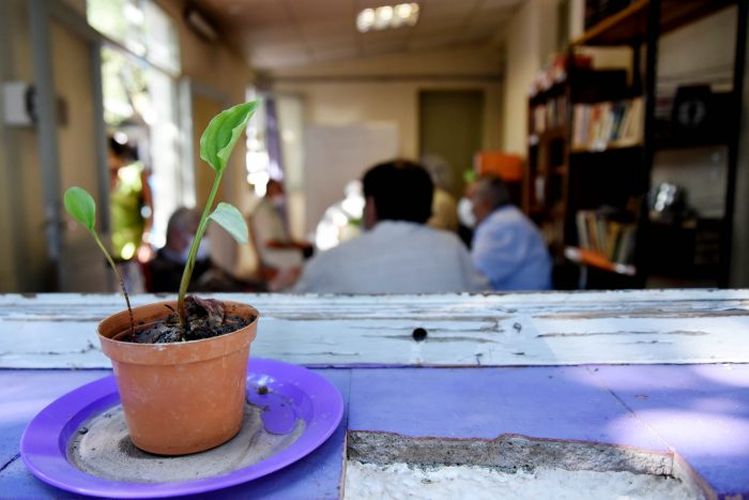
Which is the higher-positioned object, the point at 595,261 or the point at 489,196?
the point at 489,196

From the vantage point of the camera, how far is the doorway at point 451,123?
8.36 metres

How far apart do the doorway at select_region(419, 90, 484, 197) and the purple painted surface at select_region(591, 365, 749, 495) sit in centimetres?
766

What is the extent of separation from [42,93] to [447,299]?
2.40 m

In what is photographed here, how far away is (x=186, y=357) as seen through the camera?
1.84ft

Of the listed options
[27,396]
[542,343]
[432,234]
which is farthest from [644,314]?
[432,234]

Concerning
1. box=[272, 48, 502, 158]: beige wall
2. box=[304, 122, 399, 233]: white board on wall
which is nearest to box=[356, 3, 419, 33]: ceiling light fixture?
box=[304, 122, 399, 233]: white board on wall

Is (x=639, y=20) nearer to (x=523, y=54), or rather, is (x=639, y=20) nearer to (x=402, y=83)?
(x=523, y=54)

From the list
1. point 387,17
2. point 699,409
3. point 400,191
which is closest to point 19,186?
point 400,191

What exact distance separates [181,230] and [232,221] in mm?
2544

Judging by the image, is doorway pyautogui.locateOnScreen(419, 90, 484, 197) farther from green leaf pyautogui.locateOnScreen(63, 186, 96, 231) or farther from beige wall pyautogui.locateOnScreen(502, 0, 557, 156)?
green leaf pyautogui.locateOnScreen(63, 186, 96, 231)

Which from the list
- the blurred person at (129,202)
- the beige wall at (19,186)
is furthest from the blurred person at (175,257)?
the blurred person at (129,202)

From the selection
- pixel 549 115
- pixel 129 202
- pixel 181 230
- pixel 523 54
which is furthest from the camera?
pixel 523 54

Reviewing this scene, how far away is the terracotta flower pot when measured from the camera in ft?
1.84

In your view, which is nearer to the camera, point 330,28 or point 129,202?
point 129,202
